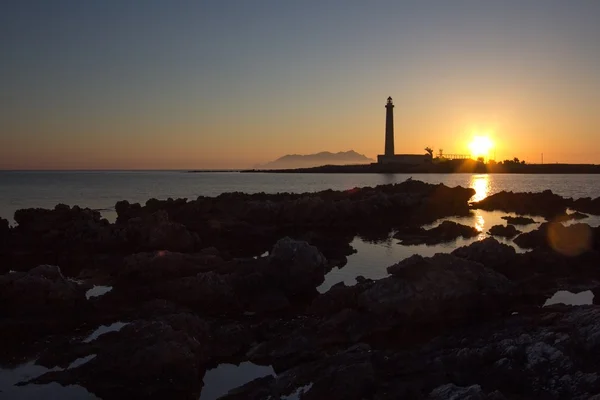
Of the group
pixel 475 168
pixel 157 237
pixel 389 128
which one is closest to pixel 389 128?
pixel 389 128

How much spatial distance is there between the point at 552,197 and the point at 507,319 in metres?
39.0

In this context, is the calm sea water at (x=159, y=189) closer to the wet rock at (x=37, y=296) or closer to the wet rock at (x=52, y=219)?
the wet rock at (x=52, y=219)

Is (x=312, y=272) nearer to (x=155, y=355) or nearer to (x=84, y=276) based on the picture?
(x=155, y=355)

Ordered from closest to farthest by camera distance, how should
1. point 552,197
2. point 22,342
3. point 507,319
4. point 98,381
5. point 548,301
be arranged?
point 98,381 < point 507,319 < point 22,342 < point 548,301 < point 552,197

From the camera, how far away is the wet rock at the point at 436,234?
25219 millimetres

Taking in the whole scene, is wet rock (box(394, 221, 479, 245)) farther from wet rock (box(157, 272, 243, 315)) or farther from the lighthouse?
the lighthouse

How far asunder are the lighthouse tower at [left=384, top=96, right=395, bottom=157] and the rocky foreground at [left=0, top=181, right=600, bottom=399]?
350ft

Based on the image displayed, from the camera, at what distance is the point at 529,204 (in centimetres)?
4284

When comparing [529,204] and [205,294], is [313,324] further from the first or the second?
[529,204]

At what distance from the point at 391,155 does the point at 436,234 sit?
11413cm

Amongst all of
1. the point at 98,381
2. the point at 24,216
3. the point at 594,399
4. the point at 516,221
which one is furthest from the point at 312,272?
the point at 516,221

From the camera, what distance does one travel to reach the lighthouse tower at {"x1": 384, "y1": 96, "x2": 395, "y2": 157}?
125 m

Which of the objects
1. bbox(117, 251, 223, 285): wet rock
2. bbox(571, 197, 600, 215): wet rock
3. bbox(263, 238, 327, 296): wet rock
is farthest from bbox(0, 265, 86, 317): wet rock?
bbox(571, 197, 600, 215): wet rock

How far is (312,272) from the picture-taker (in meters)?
14.9
